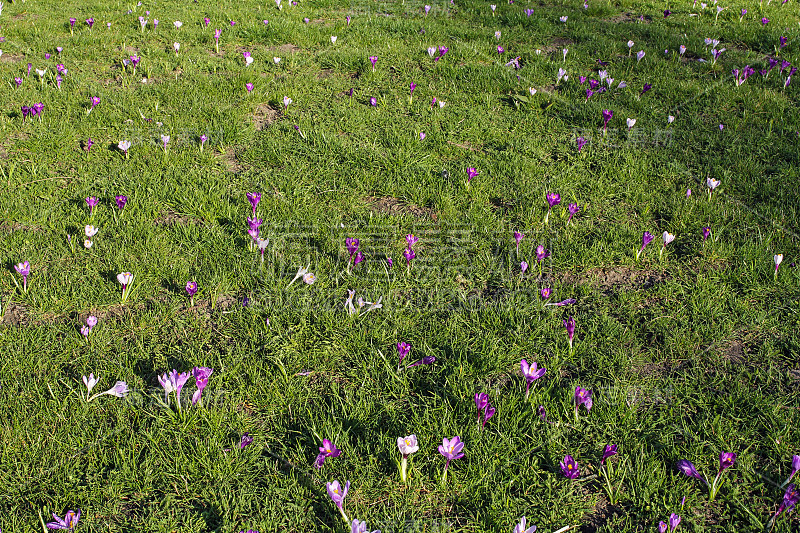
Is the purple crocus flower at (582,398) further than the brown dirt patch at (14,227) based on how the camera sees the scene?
No

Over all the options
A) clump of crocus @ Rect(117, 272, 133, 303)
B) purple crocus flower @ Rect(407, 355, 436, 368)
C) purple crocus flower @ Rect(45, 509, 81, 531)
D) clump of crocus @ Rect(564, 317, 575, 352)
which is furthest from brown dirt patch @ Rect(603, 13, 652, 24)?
purple crocus flower @ Rect(45, 509, 81, 531)

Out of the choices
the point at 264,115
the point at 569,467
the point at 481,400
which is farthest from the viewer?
the point at 264,115

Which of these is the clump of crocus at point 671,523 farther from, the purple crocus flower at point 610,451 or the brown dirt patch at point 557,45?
the brown dirt patch at point 557,45

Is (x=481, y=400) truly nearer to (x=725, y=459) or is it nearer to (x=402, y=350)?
(x=402, y=350)

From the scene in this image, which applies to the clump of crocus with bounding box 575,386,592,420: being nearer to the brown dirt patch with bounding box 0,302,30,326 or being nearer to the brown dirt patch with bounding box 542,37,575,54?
the brown dirt patch with bounding box 0,302,30,326

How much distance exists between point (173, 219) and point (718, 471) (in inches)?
151

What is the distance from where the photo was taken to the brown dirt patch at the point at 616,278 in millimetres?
3893

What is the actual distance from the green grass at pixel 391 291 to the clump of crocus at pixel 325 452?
57mm

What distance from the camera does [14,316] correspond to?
3473 mm

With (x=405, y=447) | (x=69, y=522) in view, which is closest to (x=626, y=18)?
(x=405, y=447)

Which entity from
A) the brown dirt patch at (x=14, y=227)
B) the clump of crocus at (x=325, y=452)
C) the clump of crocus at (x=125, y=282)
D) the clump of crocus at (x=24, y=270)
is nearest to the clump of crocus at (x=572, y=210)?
the clump of crocus at (x=325, y=452)

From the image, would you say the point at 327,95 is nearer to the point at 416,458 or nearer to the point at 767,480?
the point at 416,458

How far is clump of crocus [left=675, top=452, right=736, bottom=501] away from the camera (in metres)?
2.54

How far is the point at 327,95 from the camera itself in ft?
20.6
